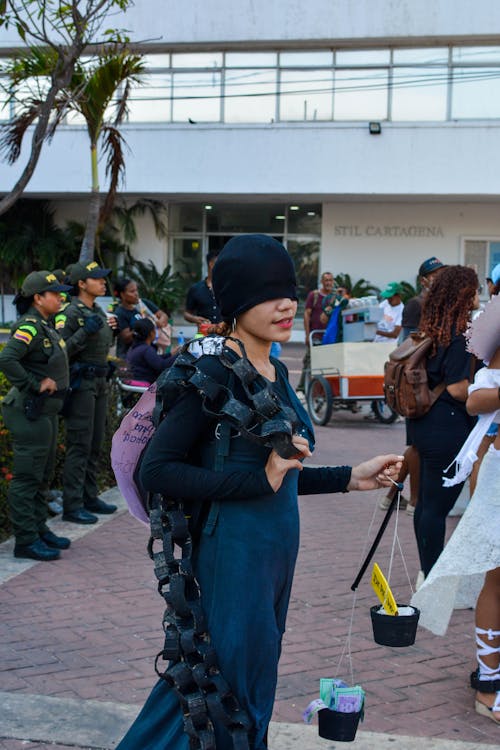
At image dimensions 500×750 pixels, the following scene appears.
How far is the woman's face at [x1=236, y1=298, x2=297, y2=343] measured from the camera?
259cm

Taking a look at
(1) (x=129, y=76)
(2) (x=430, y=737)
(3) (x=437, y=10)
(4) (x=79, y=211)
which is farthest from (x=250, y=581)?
(4) (x=79, y=211)

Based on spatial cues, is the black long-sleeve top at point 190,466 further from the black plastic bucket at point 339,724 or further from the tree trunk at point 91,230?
the tree trunk at point 91,230

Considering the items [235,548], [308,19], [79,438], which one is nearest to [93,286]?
[79,438]

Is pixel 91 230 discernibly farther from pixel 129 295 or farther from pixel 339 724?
pixel 339 724

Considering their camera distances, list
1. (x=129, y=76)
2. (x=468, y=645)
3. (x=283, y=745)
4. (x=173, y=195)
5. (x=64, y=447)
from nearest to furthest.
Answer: (x=283, y=745) < (x=468, y=645) < (x=64, y=447) < (x=129, y=76) < (x=173, y=195)

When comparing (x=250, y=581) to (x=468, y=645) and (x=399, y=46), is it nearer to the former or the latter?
(x=468, y=645)

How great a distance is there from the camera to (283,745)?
390cm

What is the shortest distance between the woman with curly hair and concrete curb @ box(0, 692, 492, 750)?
1.60 m

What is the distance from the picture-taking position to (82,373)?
7422 mm

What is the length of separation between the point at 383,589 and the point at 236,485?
0.95 meters

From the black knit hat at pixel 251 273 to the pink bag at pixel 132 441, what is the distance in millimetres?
390

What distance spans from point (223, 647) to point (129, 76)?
447 inches

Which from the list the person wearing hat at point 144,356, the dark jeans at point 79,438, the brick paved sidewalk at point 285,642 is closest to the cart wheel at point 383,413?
the person wearing hat at point 144,356

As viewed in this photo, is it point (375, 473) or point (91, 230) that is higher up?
point (91, 230)
